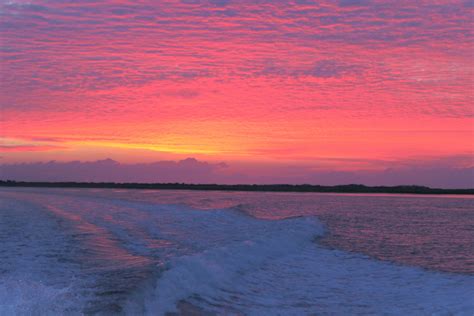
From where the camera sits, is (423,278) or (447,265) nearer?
(423,278)

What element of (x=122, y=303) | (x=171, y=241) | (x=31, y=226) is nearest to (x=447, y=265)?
(x=171, y=241)

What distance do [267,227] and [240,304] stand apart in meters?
14.4

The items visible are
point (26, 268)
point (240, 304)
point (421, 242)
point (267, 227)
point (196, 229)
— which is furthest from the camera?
point (267, 227)

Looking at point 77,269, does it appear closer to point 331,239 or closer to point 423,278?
point 423,278

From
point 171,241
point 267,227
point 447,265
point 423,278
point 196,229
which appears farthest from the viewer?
point 267,227

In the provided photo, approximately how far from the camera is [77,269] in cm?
1195

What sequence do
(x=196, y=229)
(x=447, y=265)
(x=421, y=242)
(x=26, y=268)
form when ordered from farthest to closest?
(x=196, y=229), (x=421, y=242), (x=447, y=265), (x=26, y=268)

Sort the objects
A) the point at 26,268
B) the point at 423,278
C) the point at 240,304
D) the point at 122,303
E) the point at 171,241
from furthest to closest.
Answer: the point at 171,241 < the point at 423,278 < the point at 26,268 < the point at 240,304 < the point at 122,303

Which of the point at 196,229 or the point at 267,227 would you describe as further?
the point at 267,227

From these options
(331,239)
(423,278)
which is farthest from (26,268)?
(331,239)

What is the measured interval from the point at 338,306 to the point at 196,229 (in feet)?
41.9

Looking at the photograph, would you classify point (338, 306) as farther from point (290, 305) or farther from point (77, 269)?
point (77, 269)

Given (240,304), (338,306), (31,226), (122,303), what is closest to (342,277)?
(338,306)

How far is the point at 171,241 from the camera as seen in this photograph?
17.9m
